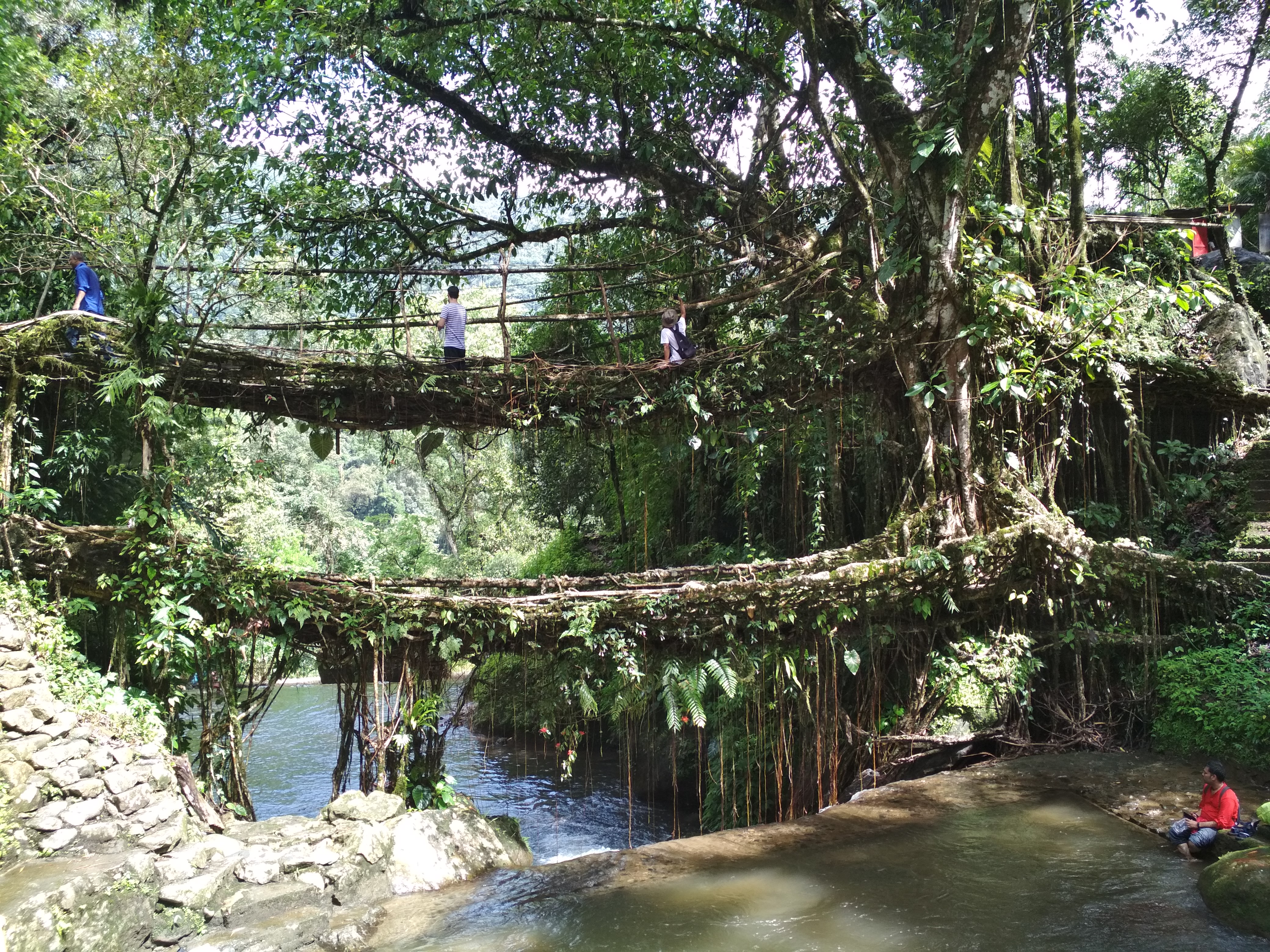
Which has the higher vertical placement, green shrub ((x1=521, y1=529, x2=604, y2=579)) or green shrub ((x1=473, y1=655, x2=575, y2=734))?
green shrub ((x1=521, y1=529, x2=604, y2=579))

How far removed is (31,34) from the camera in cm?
1165

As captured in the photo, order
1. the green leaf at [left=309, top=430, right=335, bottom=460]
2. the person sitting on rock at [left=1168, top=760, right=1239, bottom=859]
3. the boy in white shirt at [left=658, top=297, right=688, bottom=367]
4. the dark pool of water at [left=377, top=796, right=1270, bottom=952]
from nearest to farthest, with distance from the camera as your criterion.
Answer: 1. the dark pool of water at [left=377, top=796, right=1270, bottom=952]
2. the person sitting on rock at [left=1168, top=760, right=1239, bottom=859]
3. the green leaf at [left=309, top=430, right=335, bottom=460]
4. the boy in white shirt at [left=658, top=297, right=688, bottom=367]

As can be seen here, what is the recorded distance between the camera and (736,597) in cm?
767

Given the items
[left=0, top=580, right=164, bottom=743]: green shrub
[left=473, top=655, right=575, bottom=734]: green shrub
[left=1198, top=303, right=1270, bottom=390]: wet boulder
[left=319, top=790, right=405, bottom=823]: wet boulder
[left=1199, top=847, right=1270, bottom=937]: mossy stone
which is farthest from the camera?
[left=473, top=655, right=575, bottom=734]: green shrub

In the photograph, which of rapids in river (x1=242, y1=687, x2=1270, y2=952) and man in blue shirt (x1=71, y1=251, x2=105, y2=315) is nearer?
A: rapids in river (x1=242, y1=687, x2=1270, y2=952)

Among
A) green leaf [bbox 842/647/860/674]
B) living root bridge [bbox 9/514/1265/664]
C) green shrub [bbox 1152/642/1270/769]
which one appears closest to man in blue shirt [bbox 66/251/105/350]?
living root bridge [bbox 9/514/1265/664]

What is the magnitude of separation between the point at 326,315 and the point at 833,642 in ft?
26.2

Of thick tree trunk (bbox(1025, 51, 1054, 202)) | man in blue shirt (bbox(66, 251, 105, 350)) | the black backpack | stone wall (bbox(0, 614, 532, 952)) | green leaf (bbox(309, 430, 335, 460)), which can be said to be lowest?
stone wall (bbox(0, 614, 532, 952))

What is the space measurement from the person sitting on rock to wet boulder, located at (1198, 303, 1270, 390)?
745 cm

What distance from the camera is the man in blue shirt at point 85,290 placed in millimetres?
8203

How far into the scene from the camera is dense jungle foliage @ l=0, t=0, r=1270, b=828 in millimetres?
7594

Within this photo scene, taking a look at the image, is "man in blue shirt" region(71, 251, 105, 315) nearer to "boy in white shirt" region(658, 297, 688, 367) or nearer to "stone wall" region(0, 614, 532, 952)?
"stone wall" region(0, 614, 532, 952)

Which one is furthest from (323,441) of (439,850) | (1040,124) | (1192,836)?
(1040,124)

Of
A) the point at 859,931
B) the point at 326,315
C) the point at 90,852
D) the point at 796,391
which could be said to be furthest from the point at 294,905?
the point at 326,315
